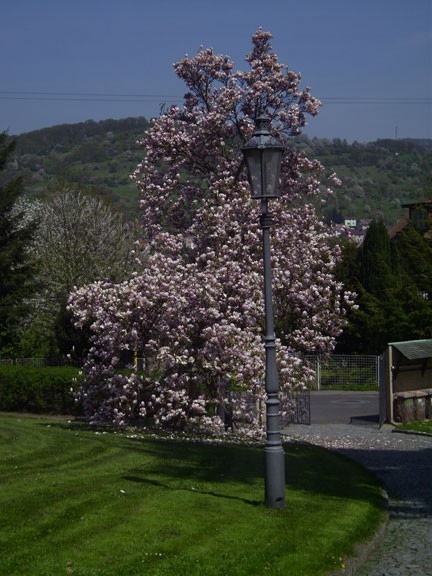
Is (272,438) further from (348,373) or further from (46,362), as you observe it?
(348,373)

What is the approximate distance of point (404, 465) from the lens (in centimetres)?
1756

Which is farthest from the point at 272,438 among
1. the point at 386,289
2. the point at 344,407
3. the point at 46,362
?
the point at 386,289

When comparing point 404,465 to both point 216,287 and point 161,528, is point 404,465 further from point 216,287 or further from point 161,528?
point 161,528

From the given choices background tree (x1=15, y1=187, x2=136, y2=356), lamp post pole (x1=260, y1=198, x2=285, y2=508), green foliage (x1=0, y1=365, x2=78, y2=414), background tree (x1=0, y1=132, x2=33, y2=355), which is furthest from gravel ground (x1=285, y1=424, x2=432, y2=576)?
background tree (x1=15, y1=187, x2=136, y2=356)

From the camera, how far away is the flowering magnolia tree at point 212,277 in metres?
19.2

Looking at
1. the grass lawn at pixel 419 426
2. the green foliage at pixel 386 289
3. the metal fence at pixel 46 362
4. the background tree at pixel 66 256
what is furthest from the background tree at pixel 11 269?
the grass lawn at pixel 419 426

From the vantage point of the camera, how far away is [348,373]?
135 feet

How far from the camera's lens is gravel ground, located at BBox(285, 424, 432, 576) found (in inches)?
361

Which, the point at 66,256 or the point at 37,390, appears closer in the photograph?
the point at 37,390

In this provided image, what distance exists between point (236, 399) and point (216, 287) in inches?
98.1

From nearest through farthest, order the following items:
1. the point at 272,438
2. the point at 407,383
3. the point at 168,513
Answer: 1. the point at 168,513
2. the point at 272,438
3. the point at 407,383

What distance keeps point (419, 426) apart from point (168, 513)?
656 inches

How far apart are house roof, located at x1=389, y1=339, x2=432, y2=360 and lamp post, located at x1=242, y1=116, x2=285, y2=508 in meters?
16.3

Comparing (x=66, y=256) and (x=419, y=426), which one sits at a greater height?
(x=66, y=256)
